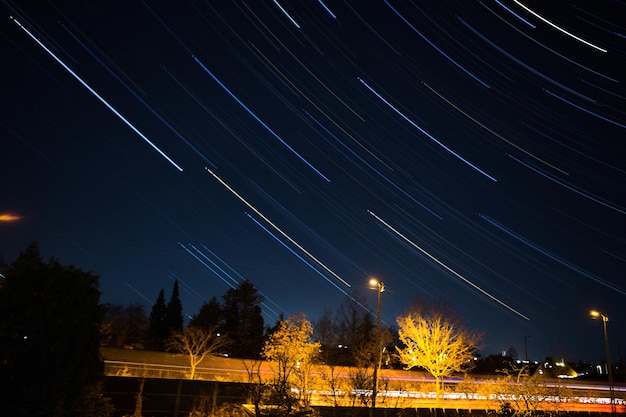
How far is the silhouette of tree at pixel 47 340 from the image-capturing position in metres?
10.1

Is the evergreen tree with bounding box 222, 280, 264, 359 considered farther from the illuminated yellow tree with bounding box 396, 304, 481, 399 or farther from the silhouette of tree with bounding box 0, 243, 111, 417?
the silhouette of tree with bounding box 0, 243, 111, 417

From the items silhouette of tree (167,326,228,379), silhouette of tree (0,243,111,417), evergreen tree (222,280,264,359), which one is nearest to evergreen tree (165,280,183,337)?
evergreen tree (222,280,264,359)

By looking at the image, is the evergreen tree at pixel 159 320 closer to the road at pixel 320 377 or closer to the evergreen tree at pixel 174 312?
the evergreen tree at pixel 174 312

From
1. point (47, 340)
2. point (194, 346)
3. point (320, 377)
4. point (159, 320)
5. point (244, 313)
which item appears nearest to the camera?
point (47, 340)

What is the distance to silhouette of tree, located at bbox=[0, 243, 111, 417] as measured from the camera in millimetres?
10117

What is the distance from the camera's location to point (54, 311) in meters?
10.5

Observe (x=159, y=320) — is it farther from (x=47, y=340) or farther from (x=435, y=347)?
(x=47, y=340)

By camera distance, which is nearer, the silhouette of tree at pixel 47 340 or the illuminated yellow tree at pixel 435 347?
the silhouette of tree at pixel 47 340

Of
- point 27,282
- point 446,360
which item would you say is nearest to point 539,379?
point 446,360

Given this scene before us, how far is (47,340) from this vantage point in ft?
34.0

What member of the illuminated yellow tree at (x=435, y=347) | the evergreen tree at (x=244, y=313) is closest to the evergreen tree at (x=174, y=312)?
the evergreen tree at (x=244, y=313)

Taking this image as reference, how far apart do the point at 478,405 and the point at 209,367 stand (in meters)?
22.3

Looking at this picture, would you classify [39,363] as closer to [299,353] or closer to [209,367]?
[299,353]

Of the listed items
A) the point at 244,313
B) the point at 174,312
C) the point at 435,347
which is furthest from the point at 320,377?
the point at 174,312
